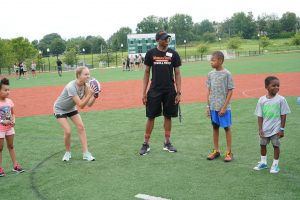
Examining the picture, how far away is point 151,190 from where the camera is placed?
5.35m

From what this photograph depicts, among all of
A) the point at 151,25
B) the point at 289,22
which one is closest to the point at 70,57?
the point at 151,25

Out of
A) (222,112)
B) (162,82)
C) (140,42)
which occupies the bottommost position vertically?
(222,112)

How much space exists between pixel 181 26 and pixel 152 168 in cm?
13189

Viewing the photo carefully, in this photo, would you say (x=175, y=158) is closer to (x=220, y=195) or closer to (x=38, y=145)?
(x=220, y=195)

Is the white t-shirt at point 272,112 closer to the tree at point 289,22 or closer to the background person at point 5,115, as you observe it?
the background person at point 5,115

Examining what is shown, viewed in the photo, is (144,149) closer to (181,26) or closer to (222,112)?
(222,112)

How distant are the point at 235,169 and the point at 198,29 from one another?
483ft

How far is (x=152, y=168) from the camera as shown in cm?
637

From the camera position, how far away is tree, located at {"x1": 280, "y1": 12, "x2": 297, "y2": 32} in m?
123

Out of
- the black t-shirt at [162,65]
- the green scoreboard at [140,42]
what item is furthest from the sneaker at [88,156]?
the green scoreboard at [140,42]

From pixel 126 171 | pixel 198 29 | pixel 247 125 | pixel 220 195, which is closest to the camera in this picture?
pixel 220 195

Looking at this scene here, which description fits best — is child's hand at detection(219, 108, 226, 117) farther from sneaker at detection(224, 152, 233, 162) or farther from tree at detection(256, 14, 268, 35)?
tree at detection(256, 14, 268, 35)

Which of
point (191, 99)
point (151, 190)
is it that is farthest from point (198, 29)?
point (151, 190)

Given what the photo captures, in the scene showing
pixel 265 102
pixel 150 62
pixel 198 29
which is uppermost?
pixel 198 29
